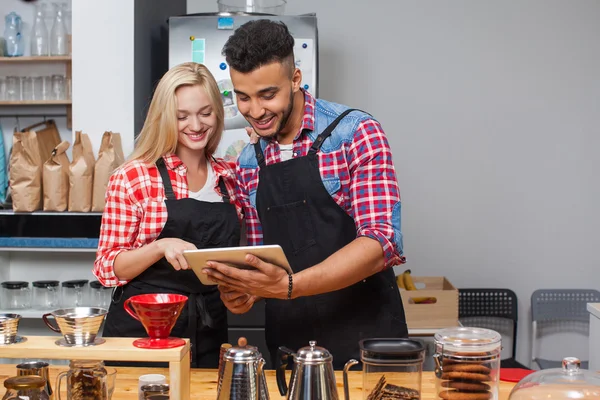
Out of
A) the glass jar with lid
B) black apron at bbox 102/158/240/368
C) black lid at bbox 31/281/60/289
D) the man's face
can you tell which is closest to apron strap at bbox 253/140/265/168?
the man's face

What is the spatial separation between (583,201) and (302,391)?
12.0 feet

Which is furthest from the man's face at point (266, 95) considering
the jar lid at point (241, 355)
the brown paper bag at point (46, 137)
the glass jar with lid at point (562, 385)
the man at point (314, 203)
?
the brown paper bag at point (46, 137)

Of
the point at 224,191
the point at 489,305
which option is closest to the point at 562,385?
the point at 224,191

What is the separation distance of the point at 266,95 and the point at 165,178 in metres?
0.56

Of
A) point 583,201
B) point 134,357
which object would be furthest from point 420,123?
point 134,357

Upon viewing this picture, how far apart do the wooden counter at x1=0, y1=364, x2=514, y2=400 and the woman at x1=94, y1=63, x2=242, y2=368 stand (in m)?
0.40

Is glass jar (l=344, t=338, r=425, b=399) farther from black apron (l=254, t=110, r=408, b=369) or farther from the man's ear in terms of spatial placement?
the man's ear

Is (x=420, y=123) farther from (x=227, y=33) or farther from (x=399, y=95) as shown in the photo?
(x=227, y=33)

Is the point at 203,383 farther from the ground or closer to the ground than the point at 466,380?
closer to the ground

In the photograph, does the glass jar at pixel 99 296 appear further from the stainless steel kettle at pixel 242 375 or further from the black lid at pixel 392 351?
the black lid at pixel 392 351

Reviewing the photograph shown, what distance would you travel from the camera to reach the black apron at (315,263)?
7.52 feet

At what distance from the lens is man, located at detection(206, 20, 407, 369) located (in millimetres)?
2129

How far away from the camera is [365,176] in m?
2.19

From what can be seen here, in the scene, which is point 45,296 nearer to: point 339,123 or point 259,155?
point 259,155
